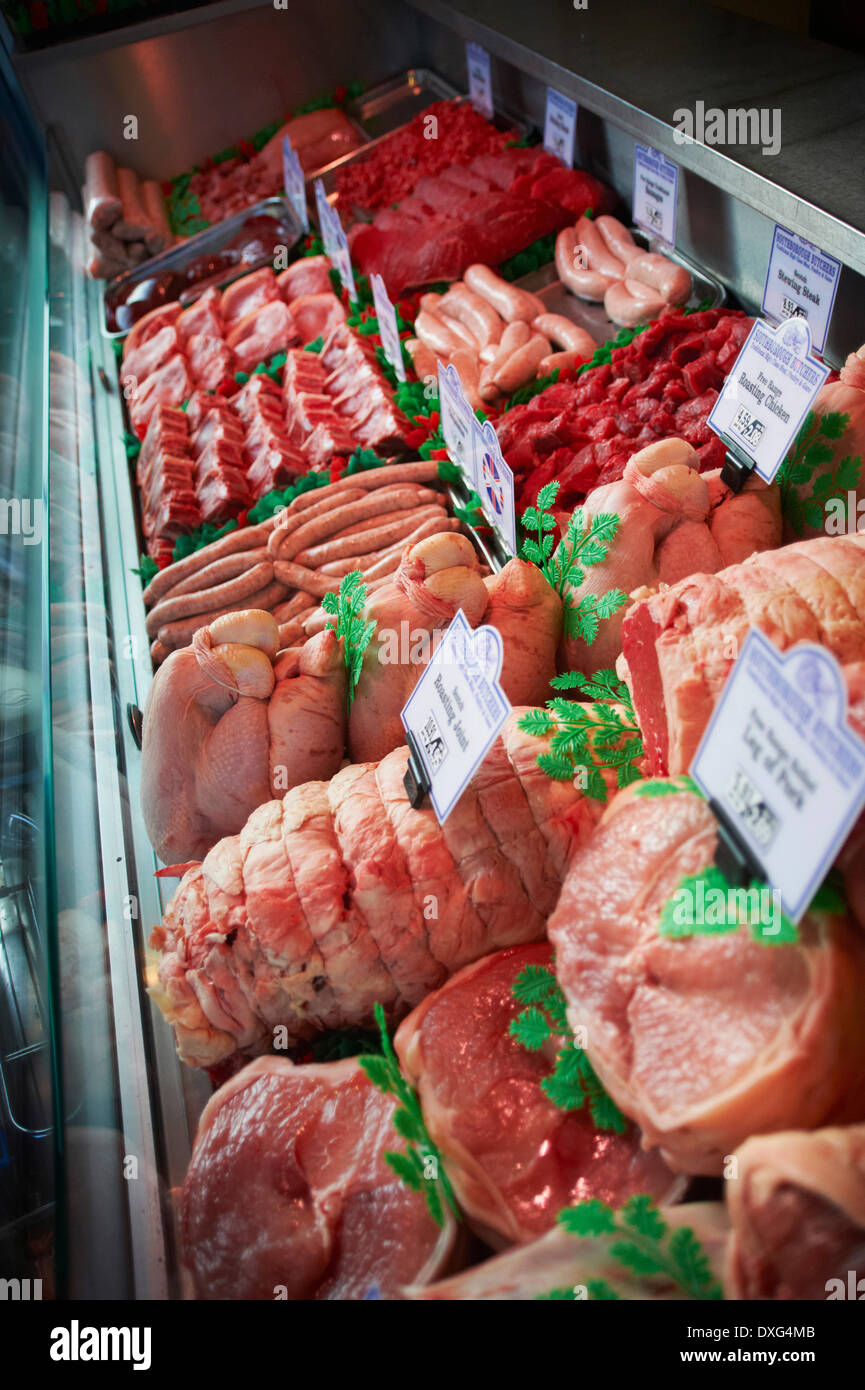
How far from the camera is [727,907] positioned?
1.43 m

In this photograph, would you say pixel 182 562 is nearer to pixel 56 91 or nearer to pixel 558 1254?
pixel 558 1254

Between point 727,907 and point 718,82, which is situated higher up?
point 718,82

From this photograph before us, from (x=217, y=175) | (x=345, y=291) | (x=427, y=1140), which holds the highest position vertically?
(x=217, y=175)

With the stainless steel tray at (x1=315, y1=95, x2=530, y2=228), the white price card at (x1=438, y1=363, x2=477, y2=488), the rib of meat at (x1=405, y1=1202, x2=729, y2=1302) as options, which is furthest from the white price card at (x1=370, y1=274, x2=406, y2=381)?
the rib of meat at (x1=405, y1=1202, x2=729, y2=1302)

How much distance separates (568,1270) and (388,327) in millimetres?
3580

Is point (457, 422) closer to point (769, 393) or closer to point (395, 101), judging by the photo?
point (769, 393)

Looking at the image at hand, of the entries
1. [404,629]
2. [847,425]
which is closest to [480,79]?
[847,425]

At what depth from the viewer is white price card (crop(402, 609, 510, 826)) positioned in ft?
5.64

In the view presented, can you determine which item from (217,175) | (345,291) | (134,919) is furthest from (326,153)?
(134,919)

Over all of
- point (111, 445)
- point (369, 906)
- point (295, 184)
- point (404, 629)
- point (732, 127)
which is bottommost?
point (369, 906)

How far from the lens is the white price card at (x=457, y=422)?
317cm

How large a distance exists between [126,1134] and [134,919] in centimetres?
55

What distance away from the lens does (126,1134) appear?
2096 millimetres
